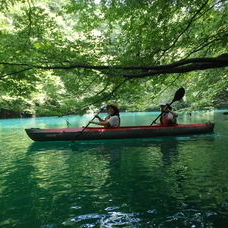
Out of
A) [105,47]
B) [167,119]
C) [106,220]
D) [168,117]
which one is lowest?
[106,220]

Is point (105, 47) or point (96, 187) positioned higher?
point (105, 47)

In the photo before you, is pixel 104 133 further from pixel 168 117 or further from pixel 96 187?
pixel 96 187

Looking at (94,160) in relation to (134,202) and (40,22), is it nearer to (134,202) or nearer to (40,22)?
(134,202)

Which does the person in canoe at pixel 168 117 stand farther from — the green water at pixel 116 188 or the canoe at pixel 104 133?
the green water at pixel 116 188

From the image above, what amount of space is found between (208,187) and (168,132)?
328 inches

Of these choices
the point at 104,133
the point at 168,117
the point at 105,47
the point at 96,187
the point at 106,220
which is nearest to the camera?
the point at 106,220

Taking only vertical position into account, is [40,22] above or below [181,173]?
above

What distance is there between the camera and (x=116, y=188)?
251 inches

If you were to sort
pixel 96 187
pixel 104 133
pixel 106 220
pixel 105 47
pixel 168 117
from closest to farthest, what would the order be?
1. pixel 106 220
2. pixel 105 47
3. pixel 96 187
4. pixel 104 133
5. pixel 168 117

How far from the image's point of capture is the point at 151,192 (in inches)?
236

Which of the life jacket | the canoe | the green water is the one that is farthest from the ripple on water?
the life jacket

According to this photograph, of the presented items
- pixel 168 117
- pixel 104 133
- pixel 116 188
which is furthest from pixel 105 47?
pixel 168 117

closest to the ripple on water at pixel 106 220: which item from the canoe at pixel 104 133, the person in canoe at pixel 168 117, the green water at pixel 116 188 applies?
the green water at pixel 116 188

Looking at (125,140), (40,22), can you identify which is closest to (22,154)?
(125,140)
